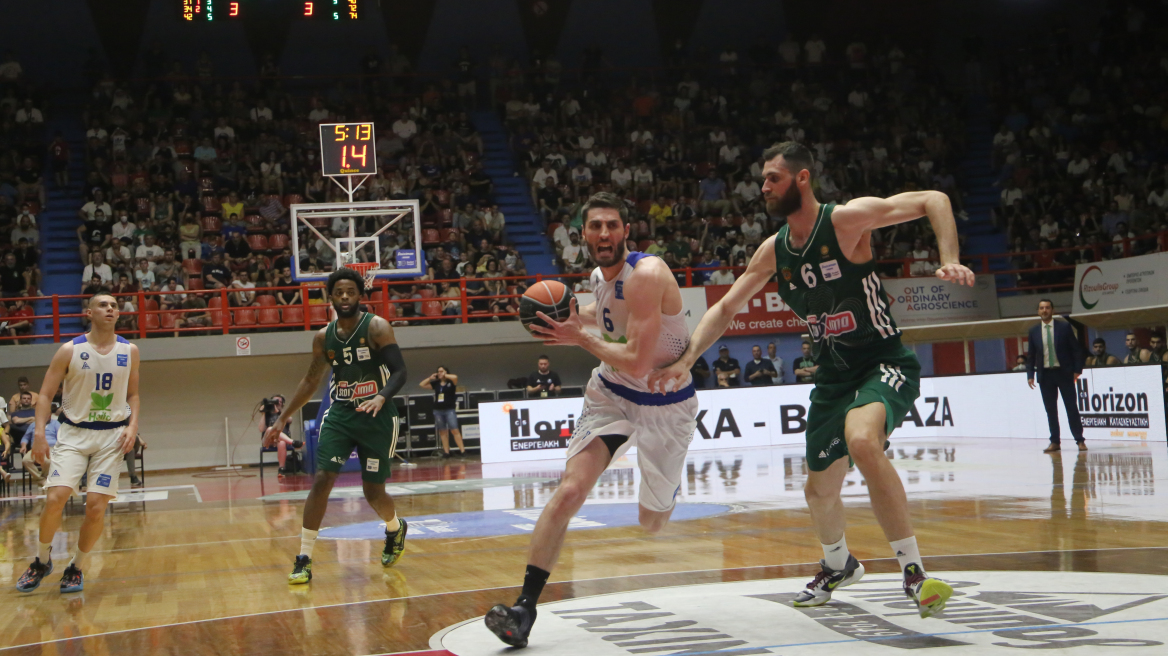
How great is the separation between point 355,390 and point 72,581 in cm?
210

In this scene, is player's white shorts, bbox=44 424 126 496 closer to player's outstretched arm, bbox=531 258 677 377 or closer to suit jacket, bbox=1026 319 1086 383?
player's outstretched arm, bbox=531 258 677 377

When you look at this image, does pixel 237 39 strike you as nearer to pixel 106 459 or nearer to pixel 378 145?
pixel 378 145

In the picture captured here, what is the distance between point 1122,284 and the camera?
59.9 ft

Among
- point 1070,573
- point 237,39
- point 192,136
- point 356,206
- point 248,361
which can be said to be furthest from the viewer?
point 237,39

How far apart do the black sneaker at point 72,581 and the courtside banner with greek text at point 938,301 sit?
16808 millimetres

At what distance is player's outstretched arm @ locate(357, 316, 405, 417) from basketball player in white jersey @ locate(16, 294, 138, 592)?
1602 millimetres

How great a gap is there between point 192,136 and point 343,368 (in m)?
18.0

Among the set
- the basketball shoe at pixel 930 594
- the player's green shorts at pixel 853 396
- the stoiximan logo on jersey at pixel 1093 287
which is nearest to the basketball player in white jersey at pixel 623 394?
the player's green shorts at pixel 853 396

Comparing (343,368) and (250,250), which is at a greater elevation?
(250,250)

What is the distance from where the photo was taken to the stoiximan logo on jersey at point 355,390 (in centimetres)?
708

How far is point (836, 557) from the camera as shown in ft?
16.6

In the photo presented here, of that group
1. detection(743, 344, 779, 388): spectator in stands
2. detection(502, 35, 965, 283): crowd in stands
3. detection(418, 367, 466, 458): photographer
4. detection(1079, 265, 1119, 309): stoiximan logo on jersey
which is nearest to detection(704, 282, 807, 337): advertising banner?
detection(502, 35, 965, 283): crowd in stands

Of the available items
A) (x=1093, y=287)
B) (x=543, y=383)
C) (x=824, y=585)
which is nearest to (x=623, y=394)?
(x=824, y=585)

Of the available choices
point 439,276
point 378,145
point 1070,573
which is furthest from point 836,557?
point 378,145
